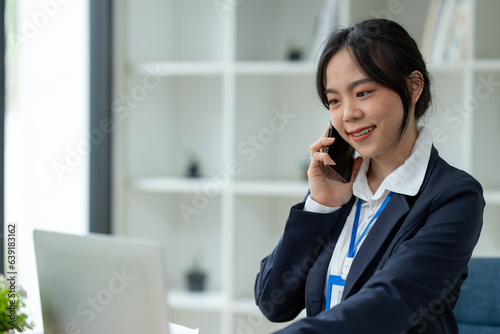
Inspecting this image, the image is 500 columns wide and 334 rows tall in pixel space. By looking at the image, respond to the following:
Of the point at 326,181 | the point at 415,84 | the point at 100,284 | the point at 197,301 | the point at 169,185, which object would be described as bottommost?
the point at 197,301

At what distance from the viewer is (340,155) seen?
5.60 ft

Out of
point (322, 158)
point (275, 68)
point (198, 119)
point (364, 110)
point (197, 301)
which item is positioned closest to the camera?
point (364, 110)

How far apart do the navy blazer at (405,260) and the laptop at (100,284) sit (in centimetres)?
25

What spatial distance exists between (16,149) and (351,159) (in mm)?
1427

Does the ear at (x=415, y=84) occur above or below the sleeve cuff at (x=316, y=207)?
above

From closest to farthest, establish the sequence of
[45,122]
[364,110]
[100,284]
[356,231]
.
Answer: [100,284] → [364,110] → [356,231] → [45,122]

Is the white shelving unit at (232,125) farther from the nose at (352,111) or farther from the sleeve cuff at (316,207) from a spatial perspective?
the nose at (352,111)

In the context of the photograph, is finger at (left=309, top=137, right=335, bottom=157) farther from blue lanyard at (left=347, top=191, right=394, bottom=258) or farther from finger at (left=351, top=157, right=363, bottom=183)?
blue lanyard at (left=347, top=191, right=394, bottom=258)

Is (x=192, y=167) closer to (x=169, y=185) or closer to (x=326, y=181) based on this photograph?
(x=169, y=185)

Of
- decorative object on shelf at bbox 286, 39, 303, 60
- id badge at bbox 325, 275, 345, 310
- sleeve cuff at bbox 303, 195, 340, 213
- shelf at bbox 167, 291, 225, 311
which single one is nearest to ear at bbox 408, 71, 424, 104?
sleeve cuff at bbox 303, 195, 340, 213

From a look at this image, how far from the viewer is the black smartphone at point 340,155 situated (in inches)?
66.7

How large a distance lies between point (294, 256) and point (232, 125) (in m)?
1.39

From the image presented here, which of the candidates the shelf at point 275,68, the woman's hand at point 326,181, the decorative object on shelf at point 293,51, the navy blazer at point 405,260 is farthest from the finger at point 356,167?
the decorative object on shelf at point 293,51

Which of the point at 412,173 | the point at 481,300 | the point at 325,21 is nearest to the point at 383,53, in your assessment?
the point at 412,173
